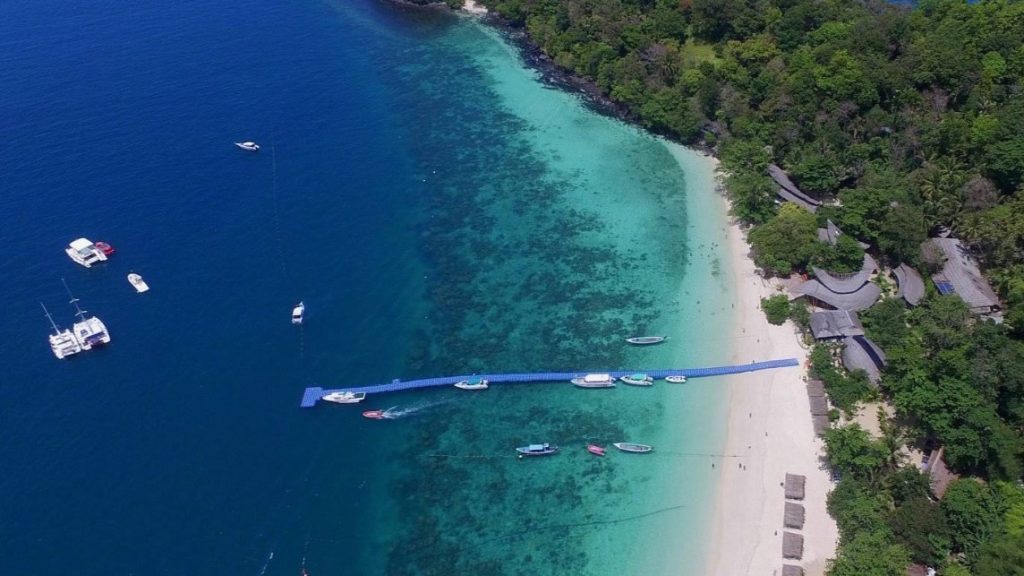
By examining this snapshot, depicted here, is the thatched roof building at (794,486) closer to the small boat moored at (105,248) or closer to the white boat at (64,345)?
the white boat at (64,345)

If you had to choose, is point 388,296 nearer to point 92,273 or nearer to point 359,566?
point 359,566

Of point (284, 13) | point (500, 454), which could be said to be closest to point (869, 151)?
point (500, 454)

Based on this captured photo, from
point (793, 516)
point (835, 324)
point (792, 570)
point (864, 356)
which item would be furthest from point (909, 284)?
point (792, 570)

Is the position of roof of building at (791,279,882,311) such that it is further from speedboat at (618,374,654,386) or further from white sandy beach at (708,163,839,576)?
speedboat at (618,374,654,386)

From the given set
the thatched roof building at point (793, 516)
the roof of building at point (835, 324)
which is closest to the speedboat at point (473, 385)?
the thatched roof building at point (793, 516)

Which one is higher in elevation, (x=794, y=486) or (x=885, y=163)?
(x=885, y=163)

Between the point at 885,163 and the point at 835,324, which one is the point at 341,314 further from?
the point at 885,163
